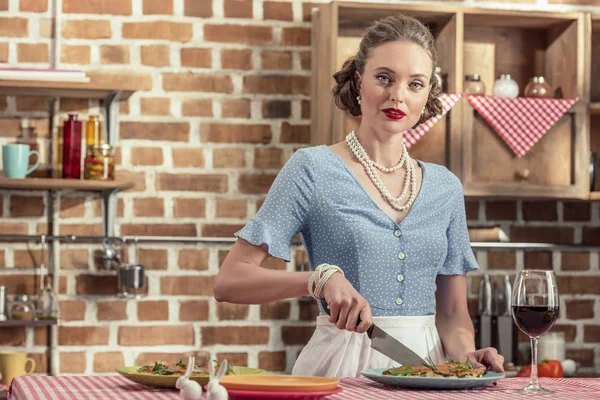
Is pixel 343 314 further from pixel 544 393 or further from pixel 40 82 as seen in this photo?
pixel 40 82

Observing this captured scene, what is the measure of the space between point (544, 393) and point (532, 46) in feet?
7.42

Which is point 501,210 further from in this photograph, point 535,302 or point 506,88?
point 535,302

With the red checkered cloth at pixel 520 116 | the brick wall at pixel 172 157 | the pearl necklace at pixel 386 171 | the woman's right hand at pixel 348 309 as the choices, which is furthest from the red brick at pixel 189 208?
the woman's right hand at pixel 348 309

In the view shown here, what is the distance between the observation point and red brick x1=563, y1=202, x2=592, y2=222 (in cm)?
350

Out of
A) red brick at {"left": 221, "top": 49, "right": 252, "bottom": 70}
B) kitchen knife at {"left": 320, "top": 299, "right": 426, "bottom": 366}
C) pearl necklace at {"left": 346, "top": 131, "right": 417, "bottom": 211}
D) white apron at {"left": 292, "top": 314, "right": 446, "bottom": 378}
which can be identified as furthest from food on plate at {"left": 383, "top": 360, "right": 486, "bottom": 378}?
red brick at {"left": 221, "top": 49, "right": 252, "bottom": 70}

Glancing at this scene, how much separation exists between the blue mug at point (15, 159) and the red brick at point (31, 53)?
33cm

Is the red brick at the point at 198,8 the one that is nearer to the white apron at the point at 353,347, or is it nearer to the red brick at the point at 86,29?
the red brick at the point at 86,29

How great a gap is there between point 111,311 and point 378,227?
4.88 feet

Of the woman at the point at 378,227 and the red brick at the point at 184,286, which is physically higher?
the woman at the point at 378,227

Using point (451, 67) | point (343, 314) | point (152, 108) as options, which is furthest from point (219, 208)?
point (343, 314)

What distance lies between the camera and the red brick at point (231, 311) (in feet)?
10.6

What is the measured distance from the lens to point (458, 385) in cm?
140

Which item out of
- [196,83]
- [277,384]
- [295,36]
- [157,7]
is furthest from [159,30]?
[277,384]

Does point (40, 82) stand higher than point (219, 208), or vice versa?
point (40, 82)
